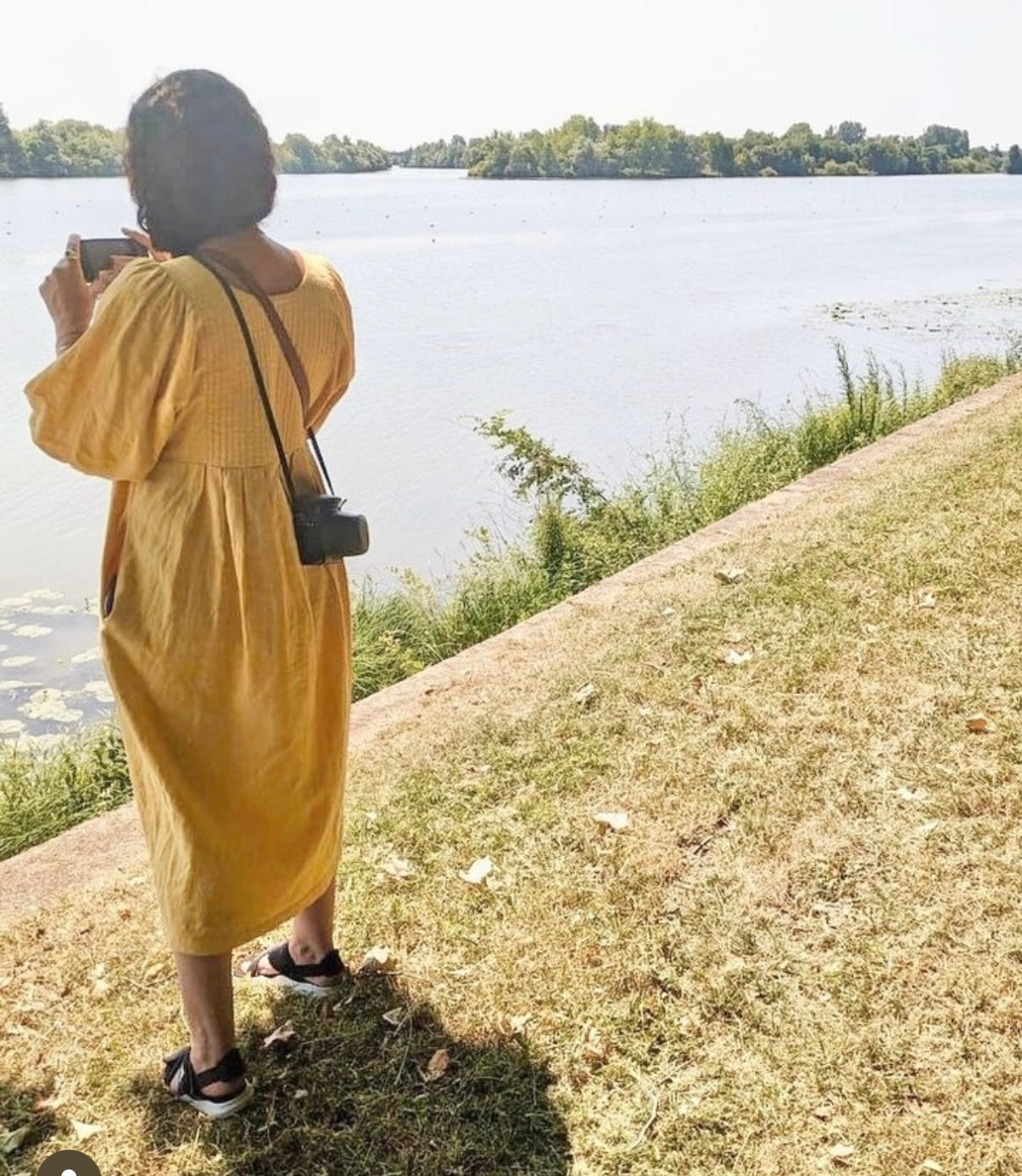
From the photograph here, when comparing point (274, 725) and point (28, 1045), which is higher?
point (274, 725)

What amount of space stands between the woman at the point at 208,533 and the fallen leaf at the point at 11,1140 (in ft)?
0.96

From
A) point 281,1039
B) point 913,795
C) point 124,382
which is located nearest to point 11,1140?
point 281,1039

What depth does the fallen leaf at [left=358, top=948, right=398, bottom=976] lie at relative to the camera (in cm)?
270

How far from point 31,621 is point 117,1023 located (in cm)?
524

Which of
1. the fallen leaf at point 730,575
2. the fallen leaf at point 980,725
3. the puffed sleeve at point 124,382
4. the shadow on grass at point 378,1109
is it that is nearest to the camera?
the puffed sleeve at point 124,382

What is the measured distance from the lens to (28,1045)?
253cm

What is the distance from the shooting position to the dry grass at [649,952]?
87.7 inches

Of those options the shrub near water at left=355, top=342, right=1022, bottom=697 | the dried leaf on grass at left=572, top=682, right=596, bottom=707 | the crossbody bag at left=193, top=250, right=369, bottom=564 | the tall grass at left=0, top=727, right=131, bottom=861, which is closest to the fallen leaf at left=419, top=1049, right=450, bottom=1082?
the crossbody bag at left=193, top=250, right=369, bottom=564

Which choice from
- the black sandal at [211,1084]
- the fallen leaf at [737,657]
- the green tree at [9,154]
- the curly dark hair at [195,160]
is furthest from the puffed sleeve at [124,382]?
the green tree at [9,154]

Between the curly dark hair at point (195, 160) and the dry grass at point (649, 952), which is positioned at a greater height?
the curly dark hair at point (195, 160)

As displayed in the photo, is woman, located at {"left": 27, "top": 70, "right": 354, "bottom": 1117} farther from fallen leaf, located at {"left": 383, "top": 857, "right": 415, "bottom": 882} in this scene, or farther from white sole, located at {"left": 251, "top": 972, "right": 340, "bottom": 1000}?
fallen leaf, located at {"left": 383, "top": 857, "right": 415, "bottom": 882}

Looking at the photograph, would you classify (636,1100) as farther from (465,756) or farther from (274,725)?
(465,756)

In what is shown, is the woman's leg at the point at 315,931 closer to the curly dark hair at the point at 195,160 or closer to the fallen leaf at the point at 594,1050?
the fallen leaf at the point at 594,1050

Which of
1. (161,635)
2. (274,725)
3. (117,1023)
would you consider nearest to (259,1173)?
(117,1023)
